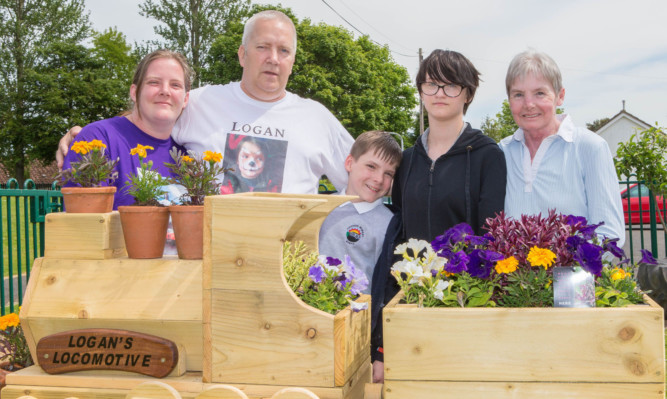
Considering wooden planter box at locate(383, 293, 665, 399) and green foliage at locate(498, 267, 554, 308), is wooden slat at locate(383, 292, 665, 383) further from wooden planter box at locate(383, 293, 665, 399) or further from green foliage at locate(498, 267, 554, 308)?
green foliage at locate(498, 267, 554, 308)

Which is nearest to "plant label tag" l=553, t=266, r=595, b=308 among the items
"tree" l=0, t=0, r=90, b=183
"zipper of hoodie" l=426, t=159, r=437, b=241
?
"zipper of hoodie" l=426, t=159, r=437, b=241

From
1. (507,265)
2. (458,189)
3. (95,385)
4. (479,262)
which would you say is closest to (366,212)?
(458,189)

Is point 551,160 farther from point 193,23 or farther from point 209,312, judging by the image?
point 193,23

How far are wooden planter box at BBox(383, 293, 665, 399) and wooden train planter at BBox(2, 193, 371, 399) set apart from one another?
326 mm

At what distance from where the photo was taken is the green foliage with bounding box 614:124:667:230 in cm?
726

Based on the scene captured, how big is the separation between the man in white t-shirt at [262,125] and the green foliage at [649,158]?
5798 millimetres

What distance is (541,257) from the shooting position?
1722 mm

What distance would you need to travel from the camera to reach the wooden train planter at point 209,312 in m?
1.88

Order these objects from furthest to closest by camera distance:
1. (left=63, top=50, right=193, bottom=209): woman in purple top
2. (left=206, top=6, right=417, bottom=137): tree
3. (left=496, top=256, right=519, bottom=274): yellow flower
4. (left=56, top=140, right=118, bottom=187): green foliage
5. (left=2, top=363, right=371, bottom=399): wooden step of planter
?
(left=206, top=6, right=417, bottom=137): tree, (left=63, top=50, right=193, bottom=209): woman in purple top, (left=56, top=140, right=118, bottom=187): green foliage, (left=2, top=363, right=371, bottom=399): wooden step of planter, (left=496, top=256, right=519, bottom=274): yellow flower

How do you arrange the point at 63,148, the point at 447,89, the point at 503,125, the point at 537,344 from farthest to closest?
the point at 503,125
the point at 63,148
the point at 447,89
the point at 537,344

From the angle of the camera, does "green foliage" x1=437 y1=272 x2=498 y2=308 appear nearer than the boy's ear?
Yes

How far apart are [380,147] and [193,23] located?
25.8 m

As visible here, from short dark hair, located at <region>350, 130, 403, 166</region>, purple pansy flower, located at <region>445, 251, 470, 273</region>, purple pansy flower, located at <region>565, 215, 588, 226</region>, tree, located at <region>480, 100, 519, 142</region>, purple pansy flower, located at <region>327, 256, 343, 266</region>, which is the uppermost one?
tree, located at <region>480, 100, 519, 142</region>

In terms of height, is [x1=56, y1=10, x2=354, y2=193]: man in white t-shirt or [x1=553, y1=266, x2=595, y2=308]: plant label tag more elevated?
[x1=56, y1=10, x2=354, y2=193]: man in white t-shirt
